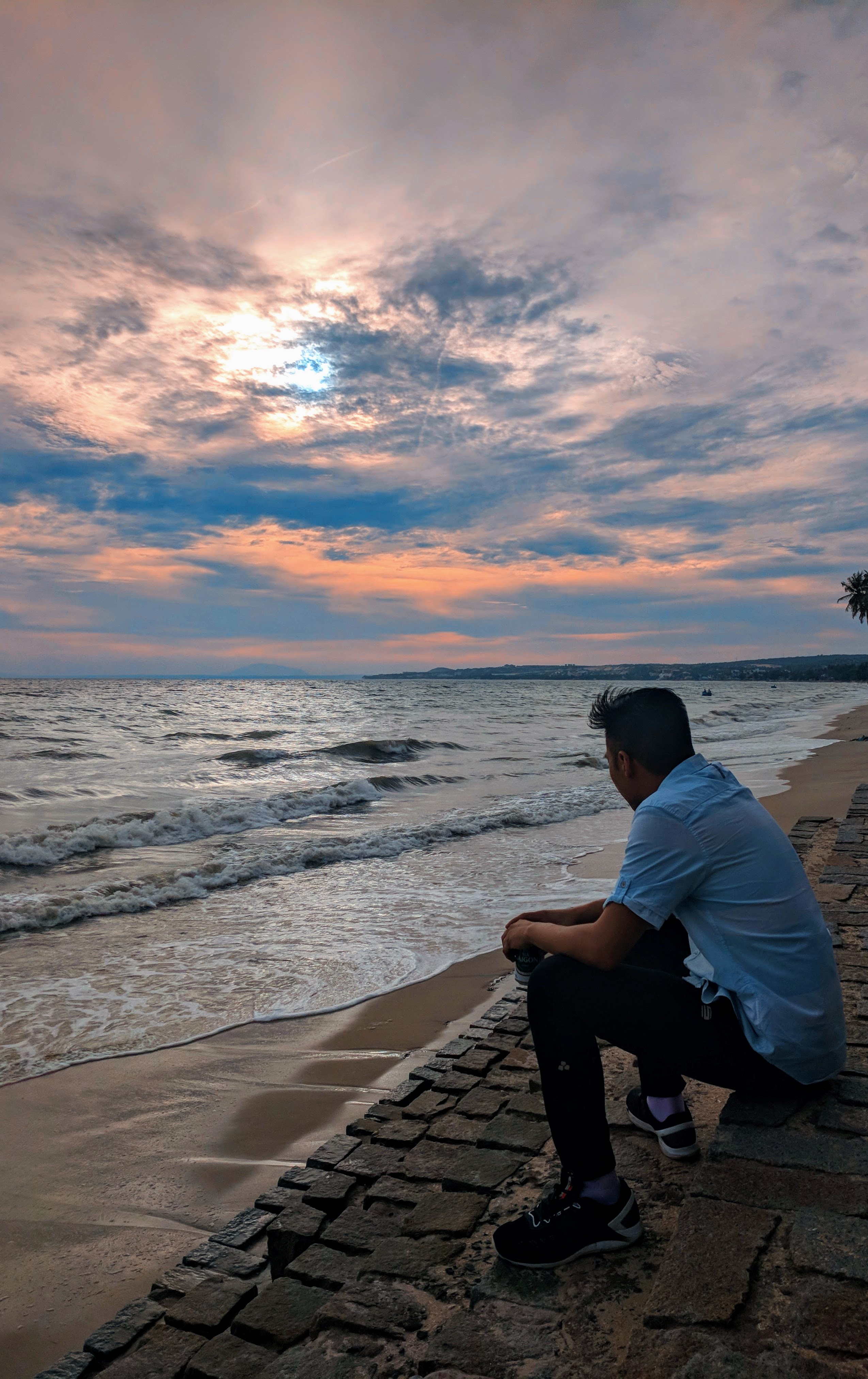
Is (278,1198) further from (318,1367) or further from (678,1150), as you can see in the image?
(678,1150)

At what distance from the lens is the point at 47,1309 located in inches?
99.3

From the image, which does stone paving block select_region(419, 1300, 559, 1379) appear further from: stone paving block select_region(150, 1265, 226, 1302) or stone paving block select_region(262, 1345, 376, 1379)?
stone paving block select_region(150, 1265, 226, 1302)

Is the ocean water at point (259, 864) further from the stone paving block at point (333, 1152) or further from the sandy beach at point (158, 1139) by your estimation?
the stone paving block at point (333, 1152)

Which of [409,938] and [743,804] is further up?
[743,804]

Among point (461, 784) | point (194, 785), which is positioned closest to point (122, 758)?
point (194, 785)

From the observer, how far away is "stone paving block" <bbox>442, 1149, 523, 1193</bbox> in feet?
8.43

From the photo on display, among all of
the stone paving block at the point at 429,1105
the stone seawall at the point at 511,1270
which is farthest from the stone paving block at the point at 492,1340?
the stone paving block at the point at 429,1105

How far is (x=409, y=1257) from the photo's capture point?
7.38 feet

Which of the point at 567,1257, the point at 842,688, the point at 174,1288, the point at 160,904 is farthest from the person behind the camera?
the point at 842,688

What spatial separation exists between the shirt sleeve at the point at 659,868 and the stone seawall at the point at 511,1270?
2.72 ft

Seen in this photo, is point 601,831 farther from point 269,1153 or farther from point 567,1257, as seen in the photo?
point 567,1257

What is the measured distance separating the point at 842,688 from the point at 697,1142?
96.1 meters

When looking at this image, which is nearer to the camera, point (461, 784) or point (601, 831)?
point (601, 831)

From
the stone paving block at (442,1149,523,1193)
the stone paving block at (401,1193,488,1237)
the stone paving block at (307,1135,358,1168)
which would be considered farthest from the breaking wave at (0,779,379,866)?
the stone paving block at (401,1193,488,1237)
